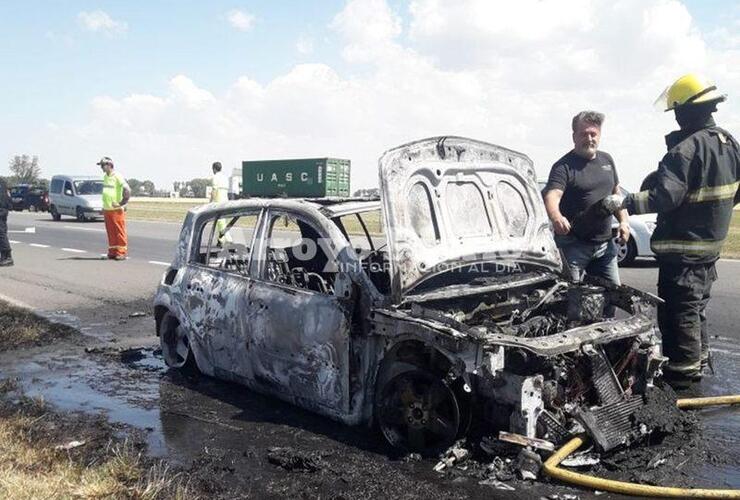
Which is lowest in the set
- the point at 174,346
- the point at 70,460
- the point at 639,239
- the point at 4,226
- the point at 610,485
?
the point at 70,460

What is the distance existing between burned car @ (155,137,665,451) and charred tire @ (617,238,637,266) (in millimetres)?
8551

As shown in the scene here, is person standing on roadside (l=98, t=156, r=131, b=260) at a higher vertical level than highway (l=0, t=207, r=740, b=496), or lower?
higher

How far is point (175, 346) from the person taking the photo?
6348 millimetres

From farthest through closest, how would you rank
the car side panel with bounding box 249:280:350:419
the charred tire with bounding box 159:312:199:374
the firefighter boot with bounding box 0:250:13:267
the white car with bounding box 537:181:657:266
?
the firefighter boot with bounding box 0:250:13:267
the white car with bounding box 537:181:657:266
the charred tire with bounding box 159:312:199:374
the car side panel with bounding box 249:280:350:419

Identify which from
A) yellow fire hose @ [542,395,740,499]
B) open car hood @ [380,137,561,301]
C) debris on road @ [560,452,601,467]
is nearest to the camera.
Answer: yellow fire hose @ [542,395,740,499]

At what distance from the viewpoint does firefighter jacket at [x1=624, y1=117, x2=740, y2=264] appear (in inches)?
203

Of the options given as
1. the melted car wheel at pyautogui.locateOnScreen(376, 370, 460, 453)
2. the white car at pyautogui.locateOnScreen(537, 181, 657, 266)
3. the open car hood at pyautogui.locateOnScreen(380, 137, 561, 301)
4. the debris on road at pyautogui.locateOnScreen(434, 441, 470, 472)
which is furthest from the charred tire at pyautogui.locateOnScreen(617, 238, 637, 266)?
the debris on road at pyautogui.locateOnScreen(434, 441, 470, 472)

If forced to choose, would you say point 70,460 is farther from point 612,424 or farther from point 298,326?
point 612,424

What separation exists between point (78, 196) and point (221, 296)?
27477 millimetres

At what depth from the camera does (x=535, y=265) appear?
516 centimetres

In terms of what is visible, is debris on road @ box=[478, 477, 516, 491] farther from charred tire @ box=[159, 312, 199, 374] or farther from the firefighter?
charred tire @ box=[159, 312, 199, 374]

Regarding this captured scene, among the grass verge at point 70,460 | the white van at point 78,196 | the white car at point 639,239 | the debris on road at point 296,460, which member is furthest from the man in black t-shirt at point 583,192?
the white van at point 78,196

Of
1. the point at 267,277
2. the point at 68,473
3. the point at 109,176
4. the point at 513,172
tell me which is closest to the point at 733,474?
the point at 513,172

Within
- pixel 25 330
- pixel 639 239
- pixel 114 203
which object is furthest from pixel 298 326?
pixel 114 203
